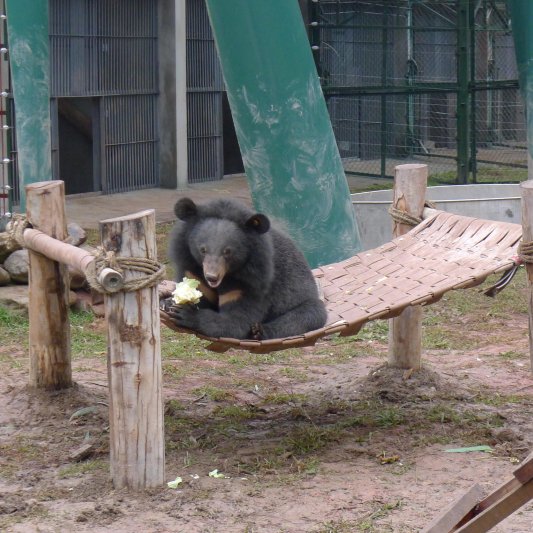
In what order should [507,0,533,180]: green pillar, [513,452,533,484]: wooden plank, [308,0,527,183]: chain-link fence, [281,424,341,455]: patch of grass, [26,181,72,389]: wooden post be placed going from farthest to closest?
[308,0,527,183]: chain-link fence < [507,0,533,180]: green pillar < [26,181,72,389]: wooden post < [281,424,341,455]: patch of grass < [513,452,533,484]: wooden plank

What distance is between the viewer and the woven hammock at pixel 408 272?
A: 4609 millimetres

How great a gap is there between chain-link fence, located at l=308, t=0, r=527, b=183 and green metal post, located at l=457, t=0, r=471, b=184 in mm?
12

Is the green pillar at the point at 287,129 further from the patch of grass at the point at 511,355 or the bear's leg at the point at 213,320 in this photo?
the bear's leg at the point at 213,320

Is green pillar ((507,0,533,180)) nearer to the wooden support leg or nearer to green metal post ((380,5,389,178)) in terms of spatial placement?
green metal post ((380,5,389,178))

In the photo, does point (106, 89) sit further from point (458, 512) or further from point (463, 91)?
point (458, 512)

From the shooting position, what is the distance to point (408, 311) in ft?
19.6

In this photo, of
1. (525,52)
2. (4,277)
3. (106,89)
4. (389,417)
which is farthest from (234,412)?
(106,89)

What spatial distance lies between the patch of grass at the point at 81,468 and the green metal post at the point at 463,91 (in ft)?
28.4

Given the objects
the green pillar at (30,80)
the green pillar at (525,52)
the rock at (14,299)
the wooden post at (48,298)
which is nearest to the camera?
the wooden post at (48,298)

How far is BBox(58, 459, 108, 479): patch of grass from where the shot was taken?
4.65 m

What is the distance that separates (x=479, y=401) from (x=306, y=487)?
167 cm

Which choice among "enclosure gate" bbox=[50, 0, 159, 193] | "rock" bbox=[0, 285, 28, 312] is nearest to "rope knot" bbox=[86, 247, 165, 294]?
"rock" bbox=[0, 285, 28, 312]

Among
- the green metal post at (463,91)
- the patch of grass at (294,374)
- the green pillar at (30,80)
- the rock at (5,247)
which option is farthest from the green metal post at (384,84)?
the patch of grass at (294,374)

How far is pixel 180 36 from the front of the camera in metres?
13.6
